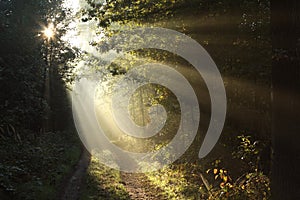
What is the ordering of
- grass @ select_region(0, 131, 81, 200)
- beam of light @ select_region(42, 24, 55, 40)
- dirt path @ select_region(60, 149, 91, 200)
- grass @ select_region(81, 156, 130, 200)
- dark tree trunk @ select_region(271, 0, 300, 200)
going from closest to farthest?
dark tree trunk @ select_region(271, 0, 300, 200) → grass @ select_region(0, 131, 81, 200) → dirt path @ select_region(60, 149, 91, 200) → grass @ select_region(81, 156, 130, 200) → beam of light @ select_region(42, 24, 55, 40)

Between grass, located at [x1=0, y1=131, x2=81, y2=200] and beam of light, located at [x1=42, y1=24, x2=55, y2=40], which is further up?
beam of light, located at [x1=42, y1=24, x2=55, y2=40]

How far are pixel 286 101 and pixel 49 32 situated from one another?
26052 mm

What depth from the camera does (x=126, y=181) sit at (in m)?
16.8

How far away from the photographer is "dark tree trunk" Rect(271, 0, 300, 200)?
5.15 meters

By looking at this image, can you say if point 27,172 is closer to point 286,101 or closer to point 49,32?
point 286,101

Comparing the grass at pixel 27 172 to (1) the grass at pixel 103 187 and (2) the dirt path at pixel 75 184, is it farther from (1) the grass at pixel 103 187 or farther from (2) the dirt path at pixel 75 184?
(1) the grass at pixel 103 187

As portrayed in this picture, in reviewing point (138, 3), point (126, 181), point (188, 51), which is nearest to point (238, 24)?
point (188, 51)

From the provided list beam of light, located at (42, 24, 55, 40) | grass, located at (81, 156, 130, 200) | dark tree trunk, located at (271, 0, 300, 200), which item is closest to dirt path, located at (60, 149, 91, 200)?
grass, located at (81, 156, 130, 200)

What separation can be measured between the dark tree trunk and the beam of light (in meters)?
24.1

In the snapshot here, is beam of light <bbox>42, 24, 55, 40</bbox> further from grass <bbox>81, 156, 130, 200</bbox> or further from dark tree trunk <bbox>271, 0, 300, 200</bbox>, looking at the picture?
dark tree trunk <bbox>271, 0, 300, 200</bbox>

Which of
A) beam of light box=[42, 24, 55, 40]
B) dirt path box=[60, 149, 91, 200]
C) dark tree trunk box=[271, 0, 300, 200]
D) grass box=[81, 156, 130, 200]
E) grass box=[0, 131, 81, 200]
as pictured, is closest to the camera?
dark tree trunk box=[271, 0, 300, 200]

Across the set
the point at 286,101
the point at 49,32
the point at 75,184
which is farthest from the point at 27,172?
the point at 49,32

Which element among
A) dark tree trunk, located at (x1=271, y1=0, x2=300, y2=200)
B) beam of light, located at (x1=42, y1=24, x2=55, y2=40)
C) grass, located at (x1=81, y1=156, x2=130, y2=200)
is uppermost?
beam of light, located at (x1=42, y1=24, x2=55, y2=40)

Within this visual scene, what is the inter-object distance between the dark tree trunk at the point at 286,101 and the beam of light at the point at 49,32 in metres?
24.1
